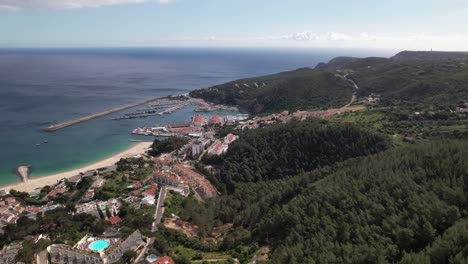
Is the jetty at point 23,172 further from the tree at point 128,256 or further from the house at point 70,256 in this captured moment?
the tree at point 128,256

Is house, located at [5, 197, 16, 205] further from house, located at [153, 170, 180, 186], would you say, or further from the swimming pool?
the swimming pool

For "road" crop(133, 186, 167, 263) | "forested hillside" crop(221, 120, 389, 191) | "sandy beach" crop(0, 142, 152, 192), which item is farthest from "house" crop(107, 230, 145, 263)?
"sandy beach" crop(0, 142, 152, 192)

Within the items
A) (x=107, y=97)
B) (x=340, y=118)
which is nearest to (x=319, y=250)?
(x=340, y=118)

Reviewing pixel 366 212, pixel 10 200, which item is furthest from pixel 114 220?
pixel 366 212

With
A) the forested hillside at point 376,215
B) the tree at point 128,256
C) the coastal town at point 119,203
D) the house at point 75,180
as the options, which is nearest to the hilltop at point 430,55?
the coastal town at point 119,203

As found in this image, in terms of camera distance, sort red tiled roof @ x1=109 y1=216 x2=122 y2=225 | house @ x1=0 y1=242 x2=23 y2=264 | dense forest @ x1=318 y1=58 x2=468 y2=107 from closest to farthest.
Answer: house @ x1=0 y1=242 x2=23 y2=264 < red tiled roof @ x1=109 y1=216 x2=122 y2=225 < dense forest @ x1=318 y1=58 x2=468 y2=107

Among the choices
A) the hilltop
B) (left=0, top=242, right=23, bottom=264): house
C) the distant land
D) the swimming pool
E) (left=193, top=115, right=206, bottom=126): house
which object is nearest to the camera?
(left=0, top=242, right=23, bottom=264): house
